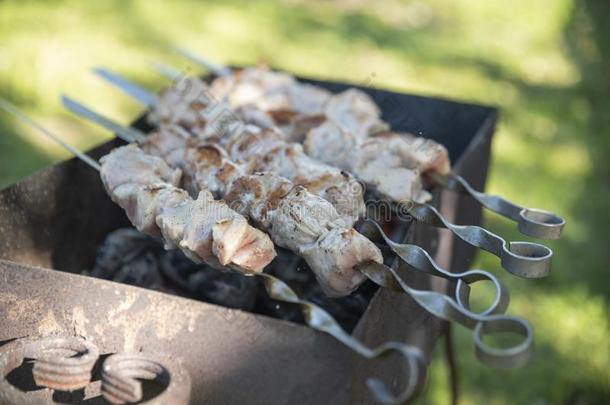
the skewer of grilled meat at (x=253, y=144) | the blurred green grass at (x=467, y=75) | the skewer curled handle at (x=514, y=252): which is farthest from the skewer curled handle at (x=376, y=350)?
the blurred green grass at (x=467, y=75)

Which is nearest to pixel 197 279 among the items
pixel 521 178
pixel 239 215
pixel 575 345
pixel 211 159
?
pixel 211 159

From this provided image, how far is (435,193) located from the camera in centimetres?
212

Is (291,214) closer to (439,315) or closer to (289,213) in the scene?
(289,213)

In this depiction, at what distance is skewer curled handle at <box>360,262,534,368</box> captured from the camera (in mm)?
1237

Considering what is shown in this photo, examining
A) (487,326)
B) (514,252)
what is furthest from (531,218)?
(487,326)

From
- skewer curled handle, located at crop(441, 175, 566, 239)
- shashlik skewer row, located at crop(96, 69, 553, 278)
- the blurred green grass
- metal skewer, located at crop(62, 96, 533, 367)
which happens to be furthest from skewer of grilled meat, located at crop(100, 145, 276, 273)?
the blurred green grass

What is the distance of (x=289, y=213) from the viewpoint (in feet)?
5.37

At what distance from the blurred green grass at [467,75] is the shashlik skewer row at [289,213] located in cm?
164

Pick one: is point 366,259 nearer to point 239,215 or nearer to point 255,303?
point 239,215

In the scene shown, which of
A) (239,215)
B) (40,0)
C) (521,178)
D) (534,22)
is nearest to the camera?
(239,215)

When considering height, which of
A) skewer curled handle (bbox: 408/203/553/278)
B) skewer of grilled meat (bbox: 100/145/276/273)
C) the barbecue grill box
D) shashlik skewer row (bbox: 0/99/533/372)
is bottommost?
the barbecue grill box

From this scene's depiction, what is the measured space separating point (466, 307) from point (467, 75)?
479 cm

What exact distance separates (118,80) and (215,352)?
1407 mm

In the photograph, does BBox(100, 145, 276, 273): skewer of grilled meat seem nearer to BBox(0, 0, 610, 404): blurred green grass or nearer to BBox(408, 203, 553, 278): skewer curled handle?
BBox(408, 203, 553, 278): skewer curled handle
